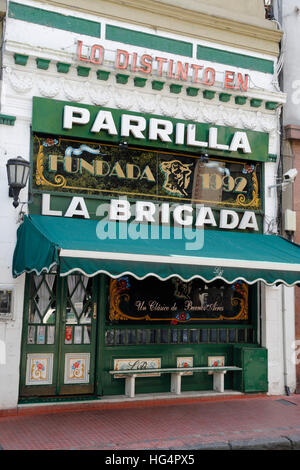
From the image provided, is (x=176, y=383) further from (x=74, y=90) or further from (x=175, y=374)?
(x=74, y=90)

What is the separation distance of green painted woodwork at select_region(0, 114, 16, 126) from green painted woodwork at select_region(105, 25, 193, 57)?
2654 millimetres

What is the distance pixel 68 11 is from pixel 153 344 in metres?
6.78

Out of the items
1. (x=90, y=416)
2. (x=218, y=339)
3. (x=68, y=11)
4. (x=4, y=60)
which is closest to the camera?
(x=90, y=416)

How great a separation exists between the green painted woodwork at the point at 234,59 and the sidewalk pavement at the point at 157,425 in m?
7.14

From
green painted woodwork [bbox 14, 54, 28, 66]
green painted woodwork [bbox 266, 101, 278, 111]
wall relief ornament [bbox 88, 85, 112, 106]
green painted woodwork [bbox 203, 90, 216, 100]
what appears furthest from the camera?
green painted woodwork [bbox 266, 101, 278, 111]

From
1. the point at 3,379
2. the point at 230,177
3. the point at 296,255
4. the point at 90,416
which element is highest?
the point at 230,177

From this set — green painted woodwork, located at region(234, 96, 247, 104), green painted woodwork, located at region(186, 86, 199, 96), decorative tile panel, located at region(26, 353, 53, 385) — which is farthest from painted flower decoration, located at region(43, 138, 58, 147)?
green painted woodwork, located at region(234, 96, 247, 104)

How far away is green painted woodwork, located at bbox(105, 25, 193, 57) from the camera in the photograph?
10617 mm

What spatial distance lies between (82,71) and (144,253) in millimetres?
4089

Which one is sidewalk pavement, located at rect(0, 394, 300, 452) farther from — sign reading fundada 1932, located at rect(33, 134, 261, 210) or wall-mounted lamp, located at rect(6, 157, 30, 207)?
sign reading fundada 1932, located at rect(33, 134, 261, 210)

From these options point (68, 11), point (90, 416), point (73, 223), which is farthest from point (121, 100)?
point (90, 416)

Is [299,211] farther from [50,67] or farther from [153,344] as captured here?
[50,67]

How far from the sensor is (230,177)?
37.4 ft

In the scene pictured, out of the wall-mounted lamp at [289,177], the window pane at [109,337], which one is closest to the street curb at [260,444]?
the window pane at [109,337]
